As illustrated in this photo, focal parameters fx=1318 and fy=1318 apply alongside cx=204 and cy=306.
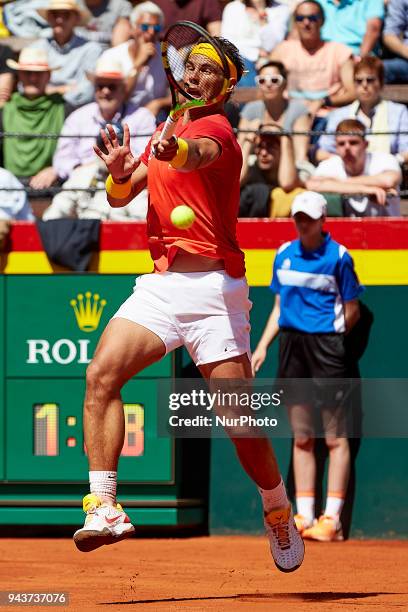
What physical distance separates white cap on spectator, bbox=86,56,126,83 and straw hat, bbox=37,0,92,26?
1494 mm

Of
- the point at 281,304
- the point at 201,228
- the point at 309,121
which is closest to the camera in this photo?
the point at 201,228

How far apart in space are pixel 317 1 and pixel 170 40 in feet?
18.6

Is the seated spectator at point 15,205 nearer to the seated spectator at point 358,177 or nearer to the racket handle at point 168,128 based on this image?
the seated spectator at point 358,177

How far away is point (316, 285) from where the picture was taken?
8.66 metres

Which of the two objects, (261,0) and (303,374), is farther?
(261,0)

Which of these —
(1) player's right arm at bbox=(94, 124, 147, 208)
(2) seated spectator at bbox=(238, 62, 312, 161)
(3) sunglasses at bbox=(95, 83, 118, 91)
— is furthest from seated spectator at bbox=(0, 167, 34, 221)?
(1) player's right arm at bbox=(94, 124, 147, 208)

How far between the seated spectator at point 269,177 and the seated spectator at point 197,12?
2360 millimetres

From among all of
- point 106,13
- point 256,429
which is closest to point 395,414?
point 256,429

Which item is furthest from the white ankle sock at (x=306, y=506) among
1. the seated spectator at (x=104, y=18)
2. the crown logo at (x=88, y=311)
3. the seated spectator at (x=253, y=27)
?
the seated spectator at (x=104, y=18)

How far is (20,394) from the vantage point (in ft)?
29.6

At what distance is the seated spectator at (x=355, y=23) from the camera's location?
1125cm

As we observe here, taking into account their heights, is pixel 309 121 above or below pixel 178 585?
above

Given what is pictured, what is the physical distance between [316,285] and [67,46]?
4.66 meters

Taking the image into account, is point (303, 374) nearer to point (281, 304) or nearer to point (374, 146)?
point (281, 304)
